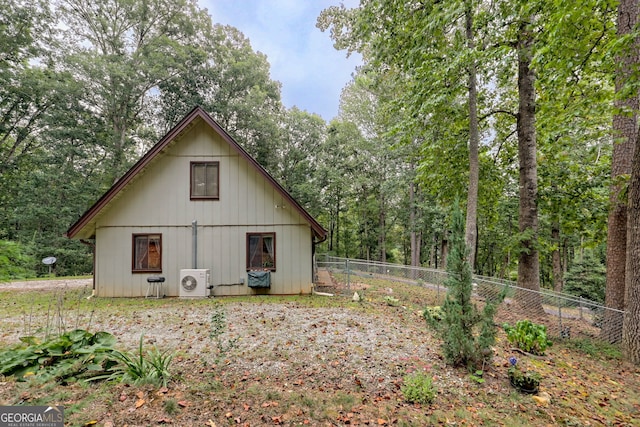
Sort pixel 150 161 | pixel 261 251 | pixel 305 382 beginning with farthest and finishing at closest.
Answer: pixel 261 251, pixel 150 161, pixel 305 382

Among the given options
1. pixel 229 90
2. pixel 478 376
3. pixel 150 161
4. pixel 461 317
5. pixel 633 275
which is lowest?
pixel 478 376

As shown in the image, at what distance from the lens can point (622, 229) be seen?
5.98 meters

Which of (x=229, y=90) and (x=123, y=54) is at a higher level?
(x=123, y=54)

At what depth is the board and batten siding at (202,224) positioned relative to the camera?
873 centimetres

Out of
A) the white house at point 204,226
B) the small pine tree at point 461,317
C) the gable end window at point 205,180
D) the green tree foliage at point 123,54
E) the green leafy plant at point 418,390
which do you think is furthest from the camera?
the green tree foliage at point 123,54

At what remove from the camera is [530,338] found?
5.02 metres

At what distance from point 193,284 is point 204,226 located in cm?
183

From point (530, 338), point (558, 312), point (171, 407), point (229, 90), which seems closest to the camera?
point (171, 407)

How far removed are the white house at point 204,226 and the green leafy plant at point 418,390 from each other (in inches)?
226

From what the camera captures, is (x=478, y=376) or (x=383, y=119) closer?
(x=478, y=376)

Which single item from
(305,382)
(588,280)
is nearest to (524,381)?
(305,382)

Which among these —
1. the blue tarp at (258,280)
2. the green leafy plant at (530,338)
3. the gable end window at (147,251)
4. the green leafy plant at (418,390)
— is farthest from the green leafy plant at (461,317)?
the gable end window at (147,251)

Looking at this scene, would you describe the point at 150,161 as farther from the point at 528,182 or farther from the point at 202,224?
the point at 528,182

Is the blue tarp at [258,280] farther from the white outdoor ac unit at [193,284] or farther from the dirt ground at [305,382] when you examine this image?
the dirt ground at [305,382]
